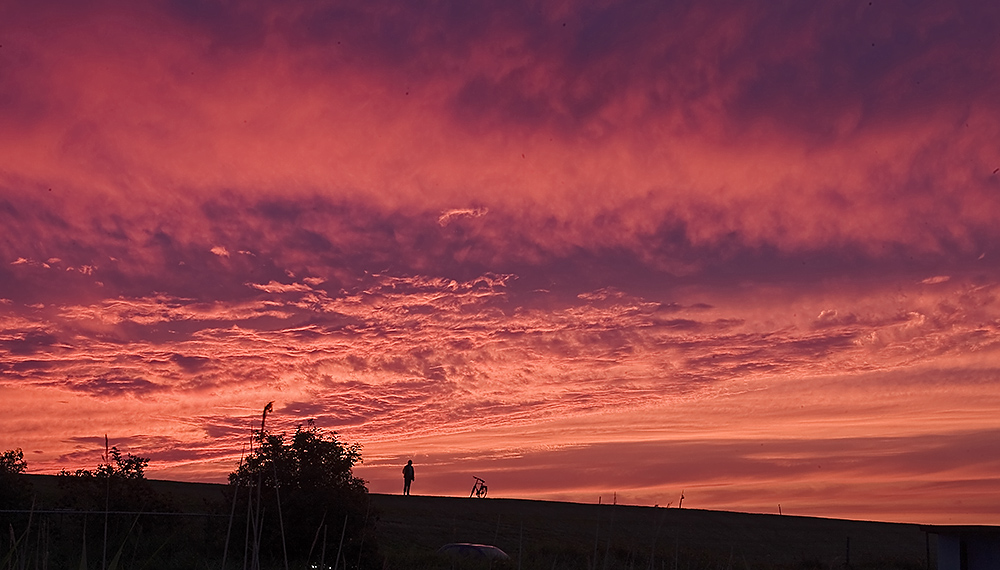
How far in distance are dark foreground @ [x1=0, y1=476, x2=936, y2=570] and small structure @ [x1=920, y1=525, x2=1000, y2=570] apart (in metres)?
6.87

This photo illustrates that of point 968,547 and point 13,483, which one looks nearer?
point 968,547

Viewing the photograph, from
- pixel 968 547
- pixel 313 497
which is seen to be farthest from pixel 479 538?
pixel 968 547

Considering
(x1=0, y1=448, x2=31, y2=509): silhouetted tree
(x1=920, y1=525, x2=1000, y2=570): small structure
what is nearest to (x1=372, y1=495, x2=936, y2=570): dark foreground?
(x1=920, y1=525, x2=1000, y2=570): small structure

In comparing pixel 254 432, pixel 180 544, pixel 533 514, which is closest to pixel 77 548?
pixel 180 544

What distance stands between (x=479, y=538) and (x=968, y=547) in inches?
1228

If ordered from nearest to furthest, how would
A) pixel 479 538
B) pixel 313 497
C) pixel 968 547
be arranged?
pixel 968 547 < pixel 313 497 < pixel 479 538

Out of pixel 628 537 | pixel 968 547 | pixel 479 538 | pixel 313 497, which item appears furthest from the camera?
pixel 628 537

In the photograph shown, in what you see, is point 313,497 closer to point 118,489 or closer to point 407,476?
point 118,489

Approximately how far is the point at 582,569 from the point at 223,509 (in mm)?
13608

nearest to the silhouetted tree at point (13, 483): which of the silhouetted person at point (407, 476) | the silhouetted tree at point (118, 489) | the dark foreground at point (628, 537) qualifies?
the silhouetted tree at point (118, 489)

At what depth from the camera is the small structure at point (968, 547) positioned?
24.0 m

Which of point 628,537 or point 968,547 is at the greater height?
point 968,547

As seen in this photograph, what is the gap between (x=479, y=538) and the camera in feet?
169

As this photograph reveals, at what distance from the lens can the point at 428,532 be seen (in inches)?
1845
